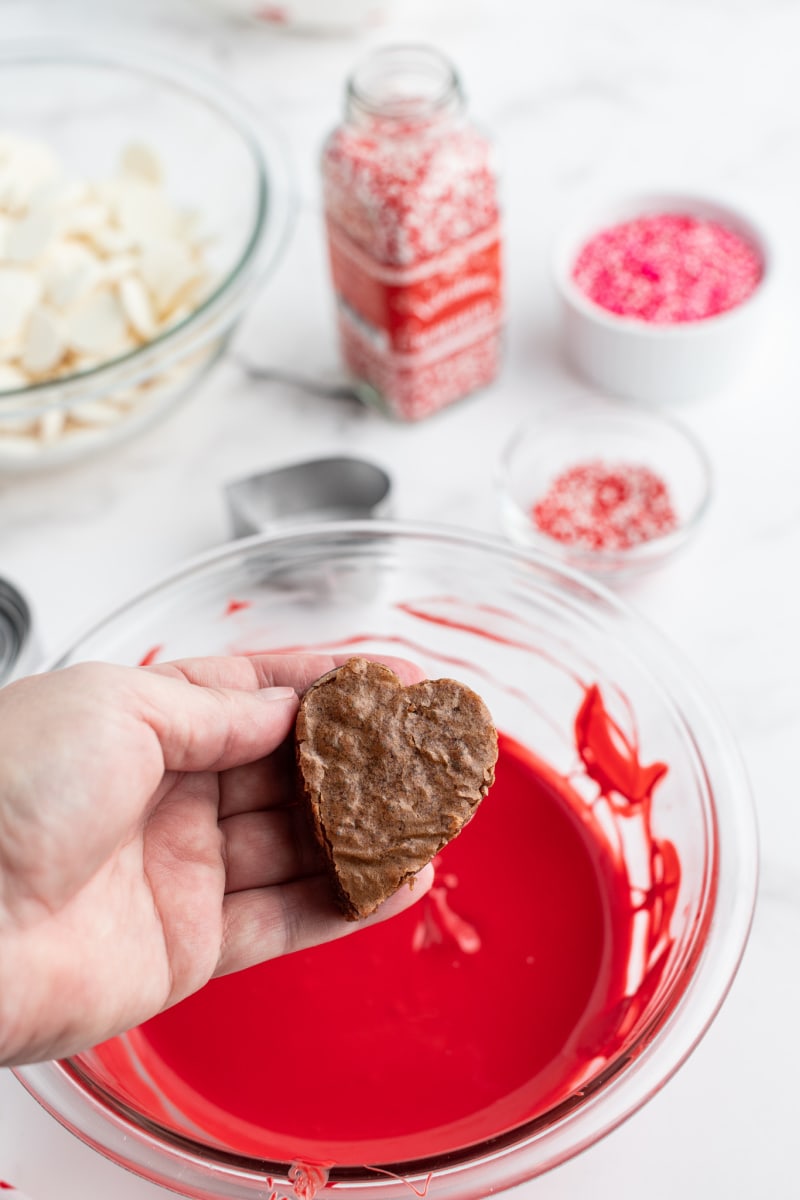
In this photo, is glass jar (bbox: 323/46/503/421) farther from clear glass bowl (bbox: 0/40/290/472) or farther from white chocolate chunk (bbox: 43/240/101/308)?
white chocolate chunk (bbox: 43/240/101/308)

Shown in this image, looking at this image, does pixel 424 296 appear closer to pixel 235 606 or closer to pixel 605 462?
pixel 605 462

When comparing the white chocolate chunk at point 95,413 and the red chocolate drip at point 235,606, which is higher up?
the white chocolate chunk at point 95,413

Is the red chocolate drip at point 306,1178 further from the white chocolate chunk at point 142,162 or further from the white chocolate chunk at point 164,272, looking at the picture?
the white chocolate chunk at point 142,162

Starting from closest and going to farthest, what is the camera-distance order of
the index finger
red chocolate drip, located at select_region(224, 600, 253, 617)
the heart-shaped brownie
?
the heart-shaped brownie
the index finger
red chocolate drip, located at select_region(224, 600, 253, 617)

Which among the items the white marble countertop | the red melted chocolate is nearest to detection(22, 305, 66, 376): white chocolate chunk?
the white marble countertop

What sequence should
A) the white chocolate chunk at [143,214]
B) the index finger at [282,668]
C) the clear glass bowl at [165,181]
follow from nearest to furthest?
the index finger at [282,668], the clear glass bowl at [165,181], the white chocolate chunk at [143,214]

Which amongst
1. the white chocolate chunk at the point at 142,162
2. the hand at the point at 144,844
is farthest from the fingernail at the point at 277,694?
the white chocolate chunk at the point at 142,162

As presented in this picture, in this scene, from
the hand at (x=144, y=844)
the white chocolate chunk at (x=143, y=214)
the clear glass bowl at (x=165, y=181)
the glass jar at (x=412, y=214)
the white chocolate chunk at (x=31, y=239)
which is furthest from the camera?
the white chocolate chunk at (x=143, y=214)
